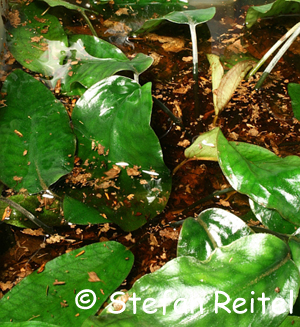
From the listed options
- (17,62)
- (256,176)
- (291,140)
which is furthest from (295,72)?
(17,62)

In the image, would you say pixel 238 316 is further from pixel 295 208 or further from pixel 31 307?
pixel 31 307

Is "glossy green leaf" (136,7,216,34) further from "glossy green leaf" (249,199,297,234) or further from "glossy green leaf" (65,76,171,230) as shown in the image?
"glossy green leaf" (249,199,297,234)

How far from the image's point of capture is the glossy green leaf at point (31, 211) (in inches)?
29.4

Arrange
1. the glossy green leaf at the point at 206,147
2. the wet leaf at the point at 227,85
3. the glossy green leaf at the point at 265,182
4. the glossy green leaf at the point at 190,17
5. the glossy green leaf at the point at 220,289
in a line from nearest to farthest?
the glossy green leaf at the point at 220,289 < the glossy green leaf at the point at 265,182 < the glossy green leaf at the point at 206,147 < the wet leaf at the point at 227,85 < the glossy green leaf at the point at 190,17

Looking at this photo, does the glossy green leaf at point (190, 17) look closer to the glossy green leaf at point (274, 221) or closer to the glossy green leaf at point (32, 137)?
the glossy green leaf at point (32, 137)

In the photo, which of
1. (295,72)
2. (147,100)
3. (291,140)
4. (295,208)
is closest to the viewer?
(295,208)

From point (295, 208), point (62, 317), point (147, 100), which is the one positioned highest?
point (147, 100)

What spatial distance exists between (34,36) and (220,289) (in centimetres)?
98

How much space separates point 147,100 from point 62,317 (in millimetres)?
499

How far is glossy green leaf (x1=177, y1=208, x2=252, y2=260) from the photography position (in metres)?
0.65

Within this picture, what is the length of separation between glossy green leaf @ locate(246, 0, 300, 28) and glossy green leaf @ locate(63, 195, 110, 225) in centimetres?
89

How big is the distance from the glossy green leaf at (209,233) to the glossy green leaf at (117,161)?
4.9 inches

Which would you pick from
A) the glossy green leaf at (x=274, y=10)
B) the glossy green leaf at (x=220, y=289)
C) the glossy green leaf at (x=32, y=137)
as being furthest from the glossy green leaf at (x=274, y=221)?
the glossy green leaf at (x=274, y=10)

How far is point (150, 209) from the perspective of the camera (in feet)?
2.49
